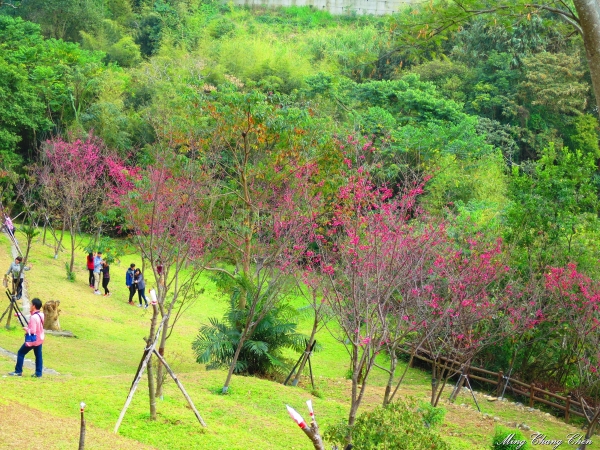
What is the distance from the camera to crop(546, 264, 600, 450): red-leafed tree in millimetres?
12672

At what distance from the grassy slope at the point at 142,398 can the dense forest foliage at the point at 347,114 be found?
2527 mm

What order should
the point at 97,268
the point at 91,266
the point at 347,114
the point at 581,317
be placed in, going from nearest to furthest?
the point at 581,317
the point at 97,268
the point at 91,266
the point at 347,114

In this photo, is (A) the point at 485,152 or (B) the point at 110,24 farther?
A: (B) the point at 110,24

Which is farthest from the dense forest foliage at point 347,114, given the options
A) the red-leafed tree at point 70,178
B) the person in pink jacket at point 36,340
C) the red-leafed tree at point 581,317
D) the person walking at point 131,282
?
the person in pink jacket at point 36,340

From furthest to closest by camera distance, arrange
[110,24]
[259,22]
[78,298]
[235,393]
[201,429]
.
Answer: [259,22]
[110,24]
[78,298]
[235,393]
[201,429]

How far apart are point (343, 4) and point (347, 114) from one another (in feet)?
82.7

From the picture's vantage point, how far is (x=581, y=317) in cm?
1333

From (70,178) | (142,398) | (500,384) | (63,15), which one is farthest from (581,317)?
(63,15)

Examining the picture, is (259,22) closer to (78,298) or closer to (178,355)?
(78,298)

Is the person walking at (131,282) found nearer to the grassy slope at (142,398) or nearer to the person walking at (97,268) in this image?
the grassy slope at (142,398)

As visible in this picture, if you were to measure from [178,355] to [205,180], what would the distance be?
3.78 m

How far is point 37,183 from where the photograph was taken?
89.8 feet

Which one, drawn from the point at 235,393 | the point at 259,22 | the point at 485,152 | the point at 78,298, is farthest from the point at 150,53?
the point at 235,393
